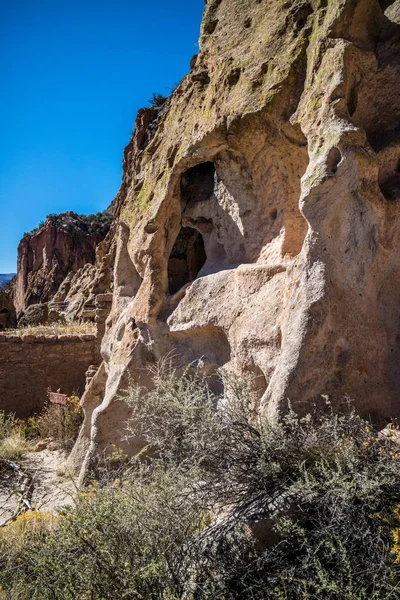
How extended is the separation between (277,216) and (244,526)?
8.46 ft

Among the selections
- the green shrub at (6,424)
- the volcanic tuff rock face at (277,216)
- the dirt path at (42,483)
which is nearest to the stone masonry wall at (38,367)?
the green shrub at (6,424)

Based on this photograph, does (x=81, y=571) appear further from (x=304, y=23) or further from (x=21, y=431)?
(x=21, y=431)

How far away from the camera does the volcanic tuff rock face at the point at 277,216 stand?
318 centimetres

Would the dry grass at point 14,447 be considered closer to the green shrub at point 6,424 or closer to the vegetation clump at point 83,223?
the green shrub at point 6,424

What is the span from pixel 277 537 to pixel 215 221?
312 cm

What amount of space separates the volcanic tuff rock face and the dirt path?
37cm

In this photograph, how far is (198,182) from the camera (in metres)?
5.14

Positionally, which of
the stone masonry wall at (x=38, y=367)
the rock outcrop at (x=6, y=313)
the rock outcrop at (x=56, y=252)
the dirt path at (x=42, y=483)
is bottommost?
Answer: the dirt path at (x=42, y=483)

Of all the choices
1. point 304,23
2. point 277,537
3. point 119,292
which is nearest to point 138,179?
point 119,292

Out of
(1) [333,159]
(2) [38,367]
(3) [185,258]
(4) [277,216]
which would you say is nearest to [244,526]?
(1) [333,159]

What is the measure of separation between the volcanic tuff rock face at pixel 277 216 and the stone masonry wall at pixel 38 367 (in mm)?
2695

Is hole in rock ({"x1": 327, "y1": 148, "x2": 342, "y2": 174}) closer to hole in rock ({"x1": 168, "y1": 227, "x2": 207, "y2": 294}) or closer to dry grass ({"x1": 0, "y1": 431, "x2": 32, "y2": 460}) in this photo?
hole in rock ({"x1": 168, "y1": 227, "x2": 207, "y2": 294})

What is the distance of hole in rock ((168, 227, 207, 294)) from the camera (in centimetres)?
554

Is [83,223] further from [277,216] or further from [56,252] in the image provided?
[277,216]
